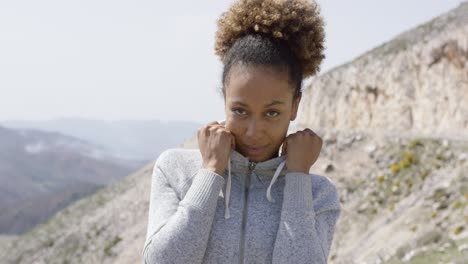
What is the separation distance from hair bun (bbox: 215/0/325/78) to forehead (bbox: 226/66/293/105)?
0.57 feet

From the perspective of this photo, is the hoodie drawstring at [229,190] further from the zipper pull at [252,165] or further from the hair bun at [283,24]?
the hair bun at [283,24]

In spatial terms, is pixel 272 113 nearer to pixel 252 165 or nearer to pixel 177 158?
pixel 252 165

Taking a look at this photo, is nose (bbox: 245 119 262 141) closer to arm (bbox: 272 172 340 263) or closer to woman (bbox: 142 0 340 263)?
woman (bbox: 142 0 340 263)

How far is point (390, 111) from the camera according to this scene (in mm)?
27594

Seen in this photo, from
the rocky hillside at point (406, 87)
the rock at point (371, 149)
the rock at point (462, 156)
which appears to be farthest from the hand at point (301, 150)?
the rocky hillside at point (406, 87)

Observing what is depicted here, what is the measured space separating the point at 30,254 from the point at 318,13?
28.7 m

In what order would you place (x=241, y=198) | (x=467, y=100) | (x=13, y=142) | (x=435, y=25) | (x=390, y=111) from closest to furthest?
(x=241, y=198), (x=467, y=100), (x=390, y=111), (x=435, y=25), (x=13, y=142)

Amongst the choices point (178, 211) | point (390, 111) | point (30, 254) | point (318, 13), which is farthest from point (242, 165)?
point (30, 254)

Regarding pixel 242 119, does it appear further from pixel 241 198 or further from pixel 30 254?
pixel 30 254

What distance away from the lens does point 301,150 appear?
105 inches

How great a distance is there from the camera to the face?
254cm

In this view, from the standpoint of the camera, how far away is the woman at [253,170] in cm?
244

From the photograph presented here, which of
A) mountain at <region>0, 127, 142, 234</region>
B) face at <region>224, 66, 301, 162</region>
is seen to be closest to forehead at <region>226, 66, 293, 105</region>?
face at <region>224, 66, 301, 162</region>

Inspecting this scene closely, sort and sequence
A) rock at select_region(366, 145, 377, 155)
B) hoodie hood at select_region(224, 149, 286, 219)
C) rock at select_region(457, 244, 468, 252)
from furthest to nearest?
rock at select_region(366, 145, 377, 155)
rock at select_region(457, 244, 468, 252)
hoodie hood at select_region(224, 149, 286, 219)
